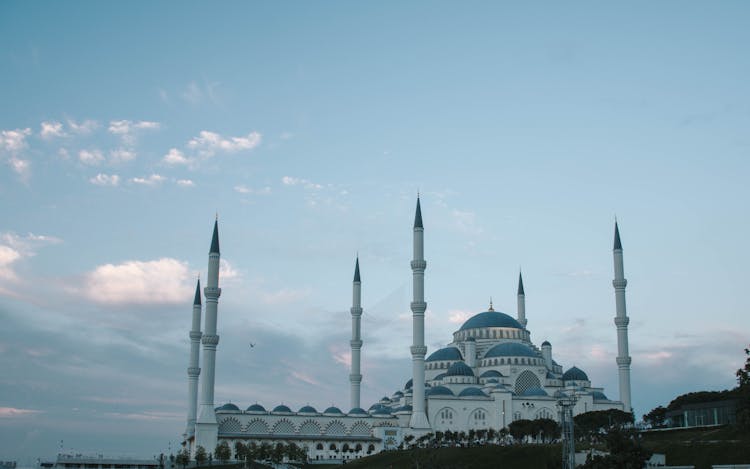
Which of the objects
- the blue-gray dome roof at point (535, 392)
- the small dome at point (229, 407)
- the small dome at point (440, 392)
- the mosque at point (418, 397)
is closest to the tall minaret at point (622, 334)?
the mosque at point (418, 397)

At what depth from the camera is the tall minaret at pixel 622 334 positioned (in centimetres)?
8262

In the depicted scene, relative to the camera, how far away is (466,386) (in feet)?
282

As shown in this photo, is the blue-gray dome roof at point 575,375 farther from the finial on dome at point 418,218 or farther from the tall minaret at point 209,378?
the tall minaret at point 209,378

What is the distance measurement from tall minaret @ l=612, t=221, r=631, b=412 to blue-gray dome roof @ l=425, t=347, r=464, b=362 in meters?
18.8

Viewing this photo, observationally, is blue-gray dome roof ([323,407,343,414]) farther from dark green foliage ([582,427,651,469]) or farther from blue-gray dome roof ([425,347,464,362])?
dark green foliage ([582,427,651,469])

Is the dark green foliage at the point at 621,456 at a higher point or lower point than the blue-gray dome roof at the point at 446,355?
lower

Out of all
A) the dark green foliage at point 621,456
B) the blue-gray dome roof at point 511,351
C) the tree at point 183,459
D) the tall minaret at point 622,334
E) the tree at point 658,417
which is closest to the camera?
the dark green foliage at point 621,456

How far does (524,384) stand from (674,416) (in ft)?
56.4

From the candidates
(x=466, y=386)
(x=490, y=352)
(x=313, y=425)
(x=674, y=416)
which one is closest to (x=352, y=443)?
(x=313, y=425)

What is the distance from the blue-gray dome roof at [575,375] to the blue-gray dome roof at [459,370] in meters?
11.2

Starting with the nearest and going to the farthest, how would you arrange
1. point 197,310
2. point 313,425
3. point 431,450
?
point 431,450
point 313,425
point 197,310

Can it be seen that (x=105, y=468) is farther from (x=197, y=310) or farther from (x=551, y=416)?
(x=551, y=416)

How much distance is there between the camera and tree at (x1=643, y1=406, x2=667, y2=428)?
260 ft

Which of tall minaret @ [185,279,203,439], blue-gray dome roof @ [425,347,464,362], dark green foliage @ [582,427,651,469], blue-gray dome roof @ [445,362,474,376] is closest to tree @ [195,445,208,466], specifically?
tall minaret @ [185,279,203,439]
